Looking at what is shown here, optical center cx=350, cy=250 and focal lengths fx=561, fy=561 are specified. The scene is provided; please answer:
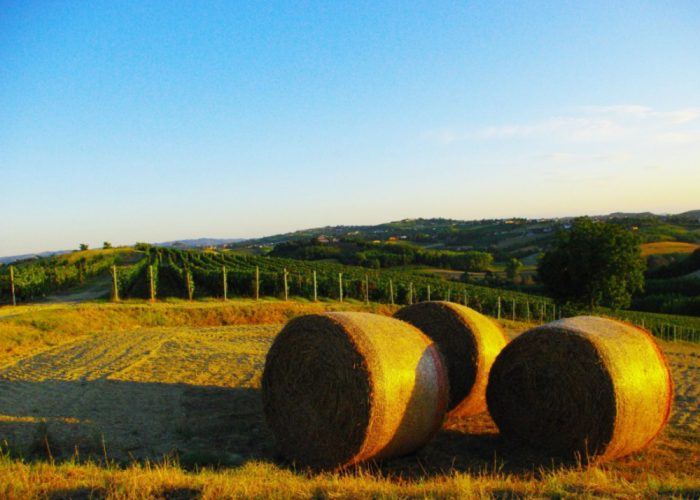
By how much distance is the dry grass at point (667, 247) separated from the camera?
248 feet

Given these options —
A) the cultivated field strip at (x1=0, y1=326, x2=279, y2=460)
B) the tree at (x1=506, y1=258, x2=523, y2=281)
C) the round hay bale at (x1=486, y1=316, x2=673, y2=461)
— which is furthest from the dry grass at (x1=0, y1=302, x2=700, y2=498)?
the tree at (x1=506, y1=258, x2=523, y2=281)

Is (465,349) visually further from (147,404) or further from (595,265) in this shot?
(595,265)

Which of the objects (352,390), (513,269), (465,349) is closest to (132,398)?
(352,390)

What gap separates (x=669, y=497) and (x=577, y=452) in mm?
2941

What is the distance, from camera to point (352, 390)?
7.07 m

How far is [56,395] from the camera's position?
10.4m

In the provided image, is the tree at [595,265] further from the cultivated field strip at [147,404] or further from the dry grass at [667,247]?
the dry grass at [667,247]

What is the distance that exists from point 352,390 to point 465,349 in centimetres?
314

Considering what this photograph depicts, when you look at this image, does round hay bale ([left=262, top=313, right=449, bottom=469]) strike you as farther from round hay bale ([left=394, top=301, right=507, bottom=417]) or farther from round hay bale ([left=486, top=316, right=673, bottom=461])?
round hay bale ([left=394, top=301, right=507, bottom=417])

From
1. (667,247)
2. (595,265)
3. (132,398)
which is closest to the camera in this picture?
(132,398)

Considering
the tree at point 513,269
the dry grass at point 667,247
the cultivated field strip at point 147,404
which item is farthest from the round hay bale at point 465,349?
the dry grass at point 667,247

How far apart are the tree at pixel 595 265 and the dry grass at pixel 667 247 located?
52.3 m

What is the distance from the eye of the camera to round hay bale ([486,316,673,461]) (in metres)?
7.34

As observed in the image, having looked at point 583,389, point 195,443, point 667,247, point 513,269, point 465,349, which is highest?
point 465,349
